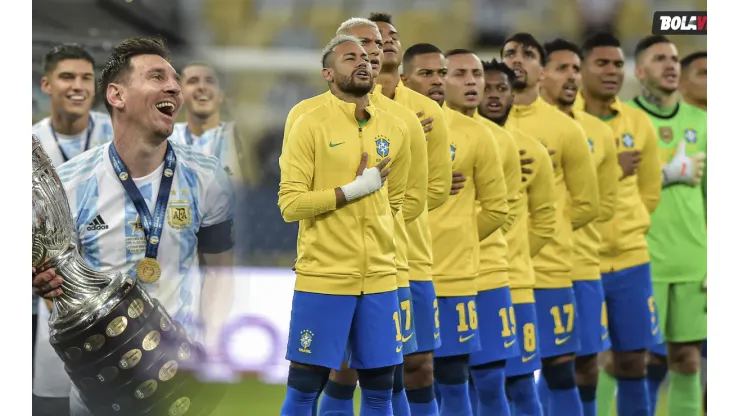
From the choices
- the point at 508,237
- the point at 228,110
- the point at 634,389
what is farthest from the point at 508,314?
the point at 228,110

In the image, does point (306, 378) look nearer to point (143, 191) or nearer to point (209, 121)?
point (143, 191)

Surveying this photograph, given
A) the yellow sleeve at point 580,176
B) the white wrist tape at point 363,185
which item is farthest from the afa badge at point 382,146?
the yellow sleeve at point 580,176

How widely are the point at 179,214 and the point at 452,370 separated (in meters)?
1.68

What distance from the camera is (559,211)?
8.32 meters

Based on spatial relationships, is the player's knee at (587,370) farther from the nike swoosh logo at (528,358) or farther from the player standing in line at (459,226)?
the player standing in line at (459,226)

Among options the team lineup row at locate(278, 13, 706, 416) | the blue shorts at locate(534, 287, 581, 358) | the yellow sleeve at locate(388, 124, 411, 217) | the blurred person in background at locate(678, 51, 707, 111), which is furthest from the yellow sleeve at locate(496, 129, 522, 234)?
the yellow sleeve at locate(388, 124, 411, 217)

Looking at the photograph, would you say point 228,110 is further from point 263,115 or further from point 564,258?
point 564,258

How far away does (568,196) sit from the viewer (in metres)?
8.35

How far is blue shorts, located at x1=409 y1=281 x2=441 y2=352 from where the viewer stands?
7277 millimetres

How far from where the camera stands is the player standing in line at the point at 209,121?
752 cm

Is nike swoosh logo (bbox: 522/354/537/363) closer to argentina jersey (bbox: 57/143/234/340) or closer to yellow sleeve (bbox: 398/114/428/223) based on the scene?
yellow sleeve (bbox: 398/114/428/223)

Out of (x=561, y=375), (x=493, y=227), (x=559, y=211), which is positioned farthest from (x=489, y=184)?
(x=561, y=375)

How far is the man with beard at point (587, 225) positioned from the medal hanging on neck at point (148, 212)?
2456 mm

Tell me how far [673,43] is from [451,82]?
1.42 meters
